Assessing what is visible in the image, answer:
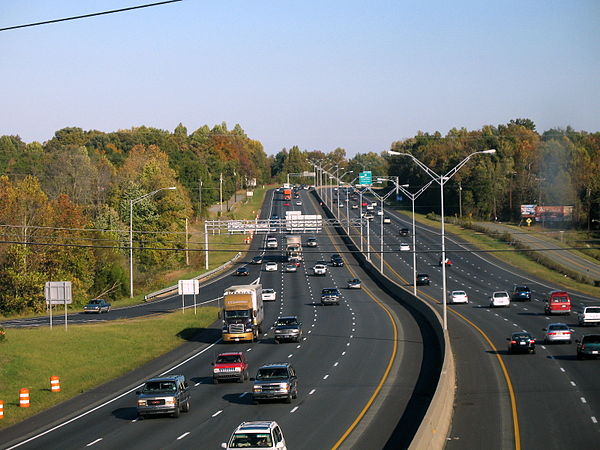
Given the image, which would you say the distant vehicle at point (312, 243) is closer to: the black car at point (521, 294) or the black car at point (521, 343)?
the black car at point (521, 294)

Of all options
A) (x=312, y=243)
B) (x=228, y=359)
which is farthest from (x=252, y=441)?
(x=312, y=243)

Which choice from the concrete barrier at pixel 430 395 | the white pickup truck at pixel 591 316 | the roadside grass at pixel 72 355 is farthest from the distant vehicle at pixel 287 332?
the white pickup truck at pixel 591 316

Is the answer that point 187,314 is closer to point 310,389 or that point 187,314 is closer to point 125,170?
point 310,389

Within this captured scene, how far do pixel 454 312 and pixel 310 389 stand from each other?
3552 centimetres

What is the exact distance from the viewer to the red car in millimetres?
41000

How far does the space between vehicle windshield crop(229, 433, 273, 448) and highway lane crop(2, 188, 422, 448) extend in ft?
14.0

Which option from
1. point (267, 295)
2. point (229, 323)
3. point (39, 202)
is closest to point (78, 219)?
point (39, 202)

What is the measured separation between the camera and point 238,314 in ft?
185

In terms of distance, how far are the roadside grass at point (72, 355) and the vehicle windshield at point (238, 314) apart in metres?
4.63

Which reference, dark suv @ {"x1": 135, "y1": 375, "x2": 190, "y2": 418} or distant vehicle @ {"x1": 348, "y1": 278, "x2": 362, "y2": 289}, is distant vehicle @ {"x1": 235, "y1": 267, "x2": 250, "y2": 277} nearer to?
distant vehicle @ {"x1": 348, "y1": 278, "x2": 362, "y2": 289}

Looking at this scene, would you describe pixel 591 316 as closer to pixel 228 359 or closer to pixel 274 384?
pixel 228 359

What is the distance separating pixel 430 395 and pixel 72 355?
23516mm

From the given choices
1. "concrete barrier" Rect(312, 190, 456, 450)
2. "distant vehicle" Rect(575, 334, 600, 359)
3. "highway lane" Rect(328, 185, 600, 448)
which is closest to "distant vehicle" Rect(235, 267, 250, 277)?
"highway lane" Rect(328, 185, 600, 448)

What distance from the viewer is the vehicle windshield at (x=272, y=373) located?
34.5 meters
